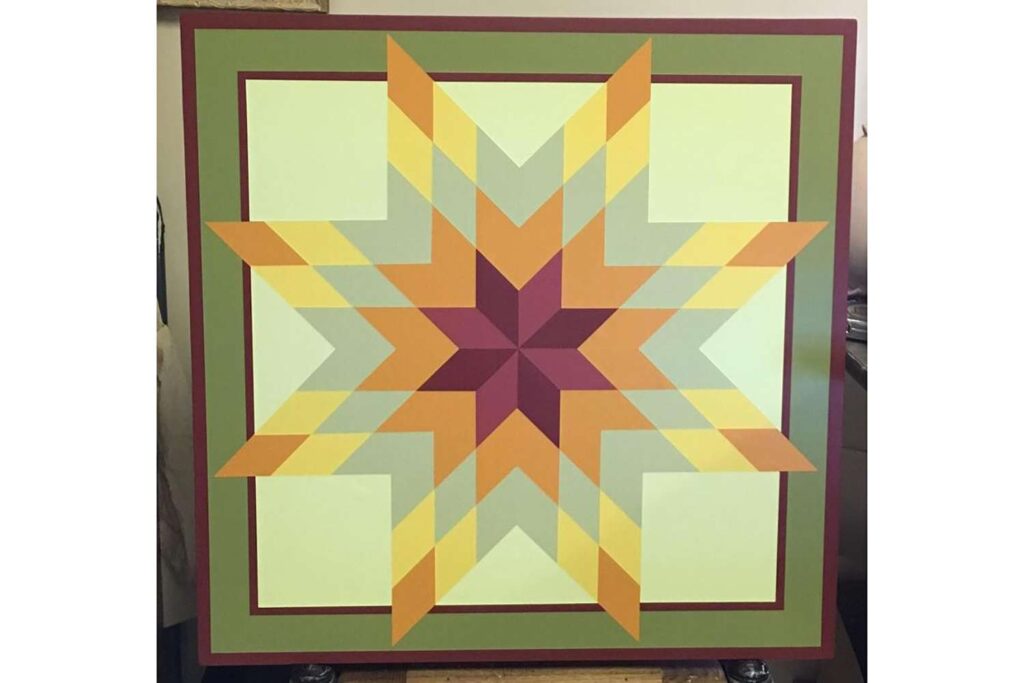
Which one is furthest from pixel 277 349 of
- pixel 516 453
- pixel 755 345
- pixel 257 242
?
pixel 755 345

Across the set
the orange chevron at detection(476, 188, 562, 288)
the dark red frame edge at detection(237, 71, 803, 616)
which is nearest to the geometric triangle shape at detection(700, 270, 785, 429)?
the dark red frame edge at detection(237, 71, 803, 616)

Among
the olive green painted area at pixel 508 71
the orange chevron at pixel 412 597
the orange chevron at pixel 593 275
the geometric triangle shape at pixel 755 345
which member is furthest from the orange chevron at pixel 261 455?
the geometric triangle shape at pixel 755 345

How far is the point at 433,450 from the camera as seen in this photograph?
0.84m

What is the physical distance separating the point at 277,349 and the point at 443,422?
0.60 feet

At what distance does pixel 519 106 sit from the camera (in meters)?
0.82

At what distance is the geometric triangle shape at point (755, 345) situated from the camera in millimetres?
840

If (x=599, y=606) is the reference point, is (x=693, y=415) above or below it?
above

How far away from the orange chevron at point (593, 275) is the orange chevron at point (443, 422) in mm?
146

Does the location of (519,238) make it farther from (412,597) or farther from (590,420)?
(412,597)
